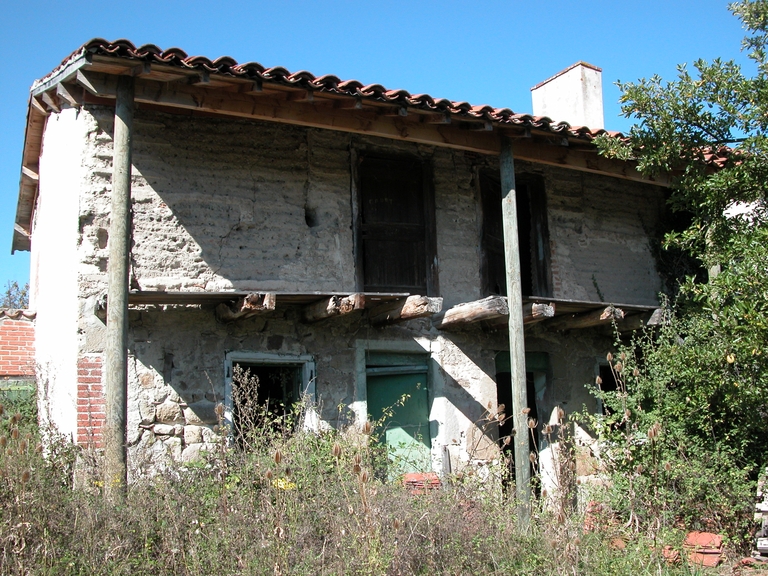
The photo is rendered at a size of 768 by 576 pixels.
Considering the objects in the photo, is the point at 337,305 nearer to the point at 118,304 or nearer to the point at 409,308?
the point at 409,308

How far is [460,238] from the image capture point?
9.26 m

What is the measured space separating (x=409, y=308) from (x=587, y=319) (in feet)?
8.32

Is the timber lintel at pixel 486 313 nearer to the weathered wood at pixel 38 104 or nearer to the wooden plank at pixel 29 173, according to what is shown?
the weathered wood at pixel 38 104

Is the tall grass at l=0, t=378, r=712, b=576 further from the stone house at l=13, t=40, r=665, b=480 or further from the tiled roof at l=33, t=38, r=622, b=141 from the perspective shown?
the tiled roof at l=33, t=38, r=622, b=141

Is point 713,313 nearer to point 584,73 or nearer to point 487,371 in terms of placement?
point 487,371

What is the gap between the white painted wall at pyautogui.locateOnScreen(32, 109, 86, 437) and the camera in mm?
7359

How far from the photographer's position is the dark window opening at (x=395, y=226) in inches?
347

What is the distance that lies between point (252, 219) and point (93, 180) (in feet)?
4.91

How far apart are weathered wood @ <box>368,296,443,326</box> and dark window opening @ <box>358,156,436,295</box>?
0.65 metres

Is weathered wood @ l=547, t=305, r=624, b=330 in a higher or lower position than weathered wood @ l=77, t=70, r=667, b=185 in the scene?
lower

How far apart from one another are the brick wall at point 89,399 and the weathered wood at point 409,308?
2.67 meters

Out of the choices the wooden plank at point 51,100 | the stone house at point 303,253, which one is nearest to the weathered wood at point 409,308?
the stone house at point 303,253

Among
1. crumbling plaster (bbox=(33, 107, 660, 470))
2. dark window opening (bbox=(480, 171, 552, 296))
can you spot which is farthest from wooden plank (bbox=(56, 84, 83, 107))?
dark window opening (bbox=(480, 171, 552, 296))

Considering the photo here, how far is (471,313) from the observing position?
27.1 ft
